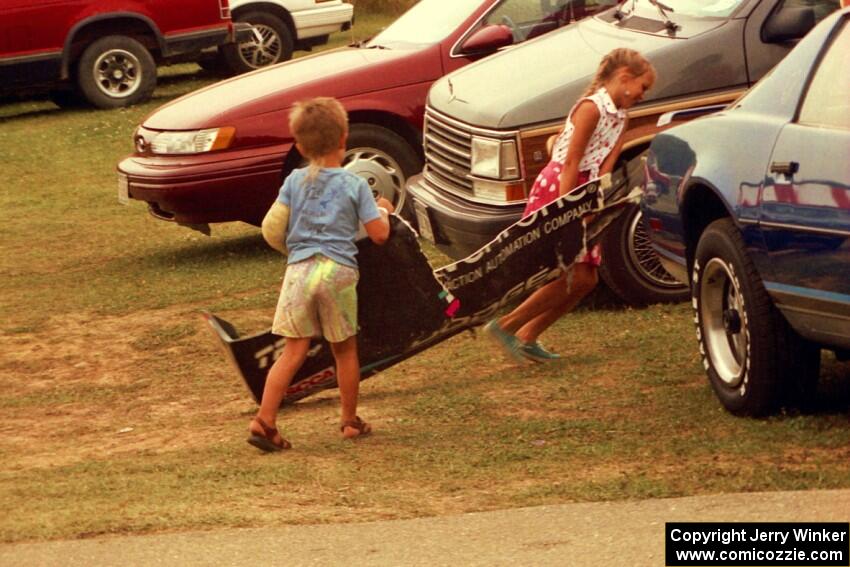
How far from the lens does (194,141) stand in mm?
10828

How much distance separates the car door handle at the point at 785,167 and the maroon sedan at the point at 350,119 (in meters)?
4.86

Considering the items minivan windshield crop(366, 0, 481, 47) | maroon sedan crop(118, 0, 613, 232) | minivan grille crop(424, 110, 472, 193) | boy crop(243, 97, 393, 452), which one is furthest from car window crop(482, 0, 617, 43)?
boy crop(243, 97, 393, 452)

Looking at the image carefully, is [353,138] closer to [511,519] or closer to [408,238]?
[408,238]

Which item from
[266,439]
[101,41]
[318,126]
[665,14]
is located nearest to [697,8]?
[665,14]

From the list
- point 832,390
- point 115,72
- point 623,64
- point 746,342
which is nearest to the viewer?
point 746,342

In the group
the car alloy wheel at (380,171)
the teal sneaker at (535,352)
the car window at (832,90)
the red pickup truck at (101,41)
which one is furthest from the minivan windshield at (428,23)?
the red pickup truck at (101,41)

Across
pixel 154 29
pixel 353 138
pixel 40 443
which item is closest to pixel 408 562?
pixel 40 443

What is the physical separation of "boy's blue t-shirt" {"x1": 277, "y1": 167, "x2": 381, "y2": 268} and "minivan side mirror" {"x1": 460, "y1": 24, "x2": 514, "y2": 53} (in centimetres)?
422

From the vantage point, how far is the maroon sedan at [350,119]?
35.2 ft

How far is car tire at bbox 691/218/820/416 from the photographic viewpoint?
20.0ft

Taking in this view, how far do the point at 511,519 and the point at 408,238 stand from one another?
6.69ft

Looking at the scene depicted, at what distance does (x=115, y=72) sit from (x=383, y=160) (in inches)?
333

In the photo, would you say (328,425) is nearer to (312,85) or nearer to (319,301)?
(319,301)

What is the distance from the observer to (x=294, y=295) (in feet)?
21.2
